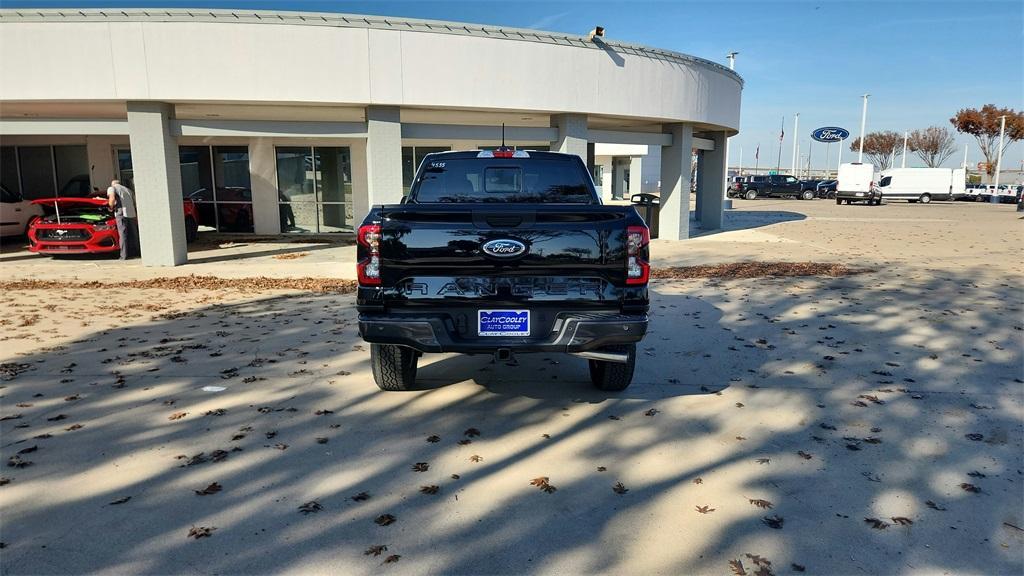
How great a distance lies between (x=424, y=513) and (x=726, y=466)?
1.92 meters

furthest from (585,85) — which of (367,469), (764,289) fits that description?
(367,469)

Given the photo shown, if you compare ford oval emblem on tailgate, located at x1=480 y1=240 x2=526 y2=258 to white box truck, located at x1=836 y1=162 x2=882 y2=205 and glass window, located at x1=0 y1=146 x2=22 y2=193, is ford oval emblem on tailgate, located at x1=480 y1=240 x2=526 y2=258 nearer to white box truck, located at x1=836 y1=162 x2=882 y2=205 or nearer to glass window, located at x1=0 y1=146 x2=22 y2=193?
glass window, located at x1=0 y1=146 x2=22 y2=193

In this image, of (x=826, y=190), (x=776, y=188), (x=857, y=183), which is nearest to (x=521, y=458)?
(x=857, y=183)

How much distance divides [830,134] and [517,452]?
60.4m

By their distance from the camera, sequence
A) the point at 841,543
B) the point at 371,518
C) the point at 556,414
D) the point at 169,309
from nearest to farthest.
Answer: the point at 841,543 → the point at 371,518 → the point at 556,414 → the point at 169,309

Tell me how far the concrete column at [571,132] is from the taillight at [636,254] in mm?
10512

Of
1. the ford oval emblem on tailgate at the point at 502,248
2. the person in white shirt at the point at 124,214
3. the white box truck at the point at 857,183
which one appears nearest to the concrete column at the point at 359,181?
the person in white shirt at the point at 124,214

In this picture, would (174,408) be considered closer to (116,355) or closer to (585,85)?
(116,355)

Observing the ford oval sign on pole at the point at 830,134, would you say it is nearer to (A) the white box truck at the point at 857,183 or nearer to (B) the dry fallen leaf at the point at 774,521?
(A) the white box truck at the point at 857,183

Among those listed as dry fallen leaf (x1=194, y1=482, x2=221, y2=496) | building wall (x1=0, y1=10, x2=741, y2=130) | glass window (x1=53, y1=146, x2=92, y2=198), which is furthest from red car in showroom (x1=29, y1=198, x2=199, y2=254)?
dry fallen leaf (x1=194, y1=482, x2=221, y2=496)

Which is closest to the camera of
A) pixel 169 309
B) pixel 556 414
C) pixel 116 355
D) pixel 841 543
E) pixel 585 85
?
pixel 841 543

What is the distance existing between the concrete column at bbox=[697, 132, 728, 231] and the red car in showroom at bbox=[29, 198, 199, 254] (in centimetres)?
1669

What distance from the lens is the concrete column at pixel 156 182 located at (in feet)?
40.1

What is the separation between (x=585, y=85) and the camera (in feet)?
47.1
